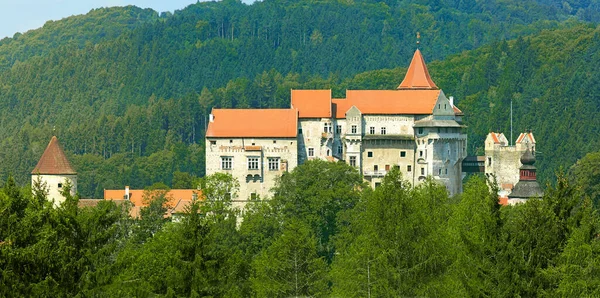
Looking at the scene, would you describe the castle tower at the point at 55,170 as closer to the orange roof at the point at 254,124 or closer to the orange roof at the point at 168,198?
the orange roof at the point at 168,198

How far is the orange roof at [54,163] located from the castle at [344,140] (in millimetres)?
8606

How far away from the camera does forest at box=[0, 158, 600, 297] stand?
4175cm

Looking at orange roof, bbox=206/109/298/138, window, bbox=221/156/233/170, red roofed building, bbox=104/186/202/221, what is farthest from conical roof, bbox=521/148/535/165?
red roofed building, bbox=104/186/202/221

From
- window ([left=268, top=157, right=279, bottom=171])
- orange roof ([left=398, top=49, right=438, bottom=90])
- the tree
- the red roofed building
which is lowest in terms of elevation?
the tree

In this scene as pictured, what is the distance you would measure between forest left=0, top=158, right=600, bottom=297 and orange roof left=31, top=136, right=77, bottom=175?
2705 cm

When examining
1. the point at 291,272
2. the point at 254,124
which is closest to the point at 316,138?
the point at 254,124

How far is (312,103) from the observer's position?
3789 inches

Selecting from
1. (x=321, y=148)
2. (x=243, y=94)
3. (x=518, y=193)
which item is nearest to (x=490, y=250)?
(x=518, y=193)

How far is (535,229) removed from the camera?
48.7 m

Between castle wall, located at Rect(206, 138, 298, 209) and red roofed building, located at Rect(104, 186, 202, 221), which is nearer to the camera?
castle wall, located at Rect(206, 138, 298, 209)

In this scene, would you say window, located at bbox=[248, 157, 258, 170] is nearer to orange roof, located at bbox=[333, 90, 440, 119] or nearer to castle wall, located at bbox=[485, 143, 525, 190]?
orange roof, located at bbox=[333, 90, 440, 119]

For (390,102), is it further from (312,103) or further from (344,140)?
(312,103)

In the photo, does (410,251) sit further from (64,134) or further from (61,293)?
(64,134)

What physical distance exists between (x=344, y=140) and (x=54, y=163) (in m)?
17.2
